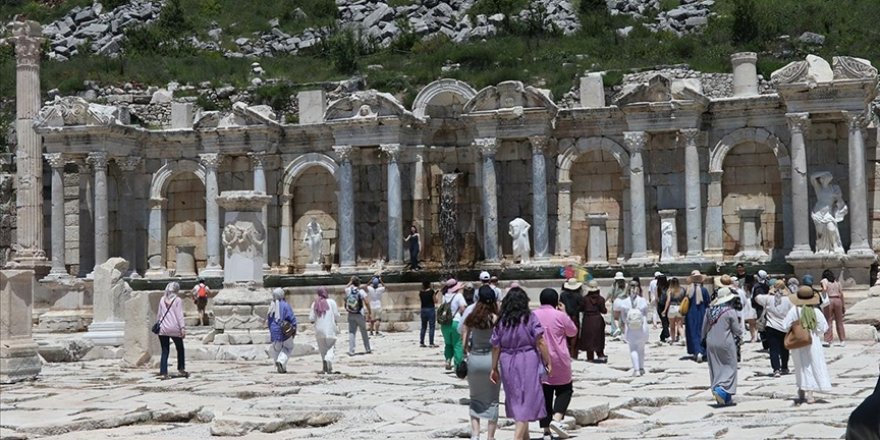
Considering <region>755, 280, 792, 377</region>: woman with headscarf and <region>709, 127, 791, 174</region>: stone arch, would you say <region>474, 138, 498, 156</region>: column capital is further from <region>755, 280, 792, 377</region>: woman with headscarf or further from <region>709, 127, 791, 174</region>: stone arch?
<region>755, 280, 792, 377</region>: woman with headscarf

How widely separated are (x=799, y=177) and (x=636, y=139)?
4.39 m

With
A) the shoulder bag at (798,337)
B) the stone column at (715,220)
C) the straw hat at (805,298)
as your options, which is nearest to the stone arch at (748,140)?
the stone column at (715,220)

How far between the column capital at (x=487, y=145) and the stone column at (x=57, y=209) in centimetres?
1201

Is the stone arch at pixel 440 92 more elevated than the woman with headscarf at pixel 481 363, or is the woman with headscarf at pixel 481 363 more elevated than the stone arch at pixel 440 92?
the stone arch at pixel 440 92

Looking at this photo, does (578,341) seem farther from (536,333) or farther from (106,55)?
(106,55)

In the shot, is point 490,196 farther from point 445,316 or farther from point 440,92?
point 445,316

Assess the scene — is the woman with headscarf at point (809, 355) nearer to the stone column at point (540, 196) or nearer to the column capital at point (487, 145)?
the stone column at point (540, 196)

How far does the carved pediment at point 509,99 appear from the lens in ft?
111

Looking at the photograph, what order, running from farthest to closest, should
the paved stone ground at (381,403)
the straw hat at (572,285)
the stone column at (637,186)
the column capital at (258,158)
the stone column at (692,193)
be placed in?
the column capital at (258,158)
the stone column at (637,186)
the stone column at (692,193)
the straw hat at (572,285)
the paved stone ground at (381,403)

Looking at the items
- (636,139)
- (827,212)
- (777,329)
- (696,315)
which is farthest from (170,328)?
(827,212)

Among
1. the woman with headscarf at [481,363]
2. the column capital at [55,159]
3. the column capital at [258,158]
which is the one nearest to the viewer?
the woman with headscarf at [481,363]

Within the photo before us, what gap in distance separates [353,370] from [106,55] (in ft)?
106

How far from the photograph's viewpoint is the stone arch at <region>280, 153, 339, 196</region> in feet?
120

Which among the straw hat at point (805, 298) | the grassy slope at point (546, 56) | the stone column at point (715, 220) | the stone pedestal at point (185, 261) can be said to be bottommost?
the straw hat at point (805, 298)
